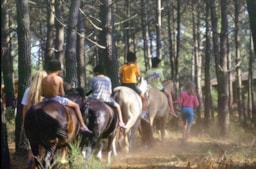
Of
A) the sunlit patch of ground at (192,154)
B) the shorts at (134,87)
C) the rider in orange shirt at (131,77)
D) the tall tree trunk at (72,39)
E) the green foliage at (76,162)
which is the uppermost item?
the tall tree trunk at (72,39)

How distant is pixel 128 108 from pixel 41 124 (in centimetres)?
486

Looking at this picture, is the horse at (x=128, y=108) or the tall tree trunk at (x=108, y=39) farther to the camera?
the tall tree trunk at (x=108, y=39)

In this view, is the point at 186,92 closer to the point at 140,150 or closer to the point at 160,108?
the point at 160,108

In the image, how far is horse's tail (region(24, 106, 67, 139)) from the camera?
8.41 meters

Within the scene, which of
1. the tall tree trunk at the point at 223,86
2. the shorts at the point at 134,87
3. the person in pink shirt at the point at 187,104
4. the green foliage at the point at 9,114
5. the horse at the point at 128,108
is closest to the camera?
the horse at the point at 128,108

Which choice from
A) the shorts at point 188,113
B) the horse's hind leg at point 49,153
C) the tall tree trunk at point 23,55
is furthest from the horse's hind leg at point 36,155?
the shorts at point 188,113

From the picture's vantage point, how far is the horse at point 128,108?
12.9m

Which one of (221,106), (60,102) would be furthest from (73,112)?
(221,106)

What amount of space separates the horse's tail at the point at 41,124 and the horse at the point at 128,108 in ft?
14.1

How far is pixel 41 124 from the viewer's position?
27.6 ft

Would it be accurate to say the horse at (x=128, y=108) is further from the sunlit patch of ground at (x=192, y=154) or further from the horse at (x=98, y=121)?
the horse at (x=98, y=121)

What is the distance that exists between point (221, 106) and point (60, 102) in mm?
10138

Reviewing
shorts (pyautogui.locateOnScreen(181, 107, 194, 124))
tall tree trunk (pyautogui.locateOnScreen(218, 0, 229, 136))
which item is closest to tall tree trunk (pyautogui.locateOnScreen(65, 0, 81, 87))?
shorts (pyautogui.locateOnScreen(181, 107, 194, 124))

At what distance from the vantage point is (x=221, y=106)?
1780 cm
